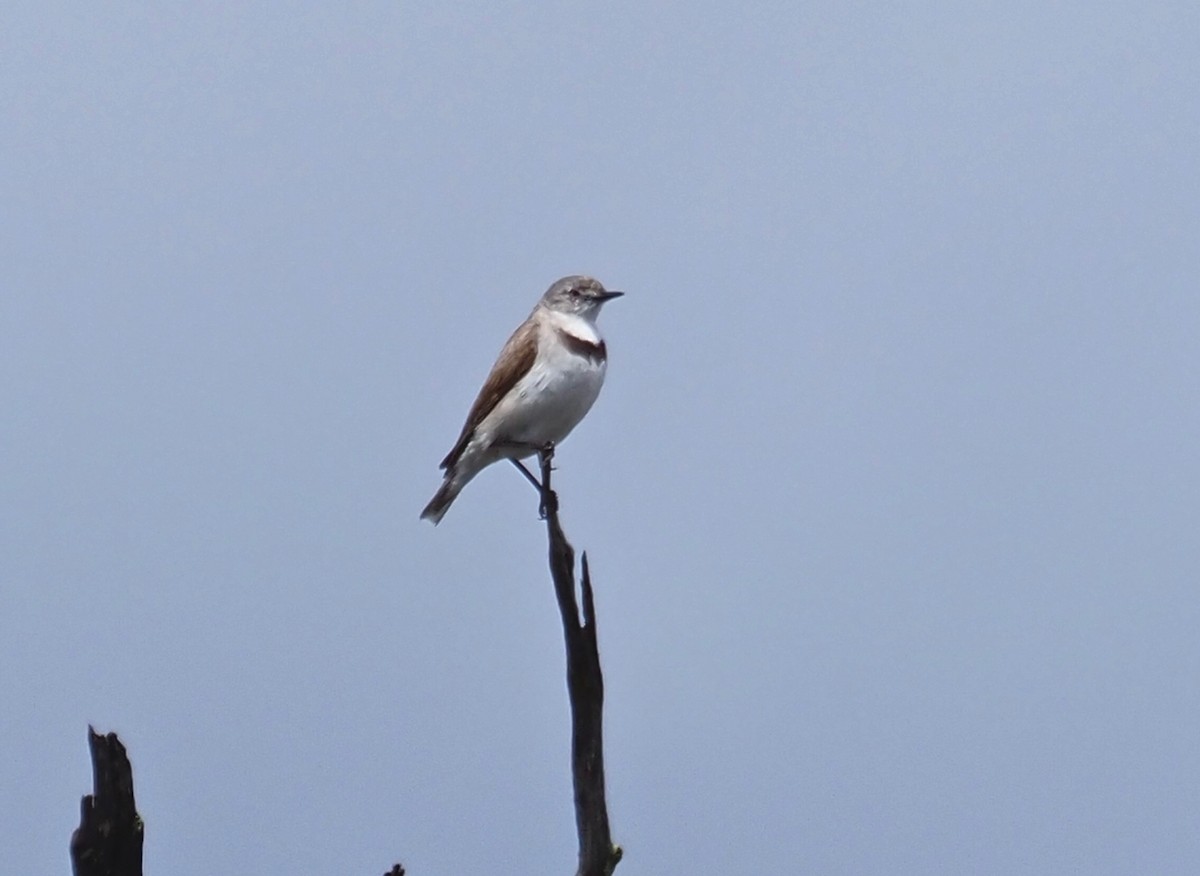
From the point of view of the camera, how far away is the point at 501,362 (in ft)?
42.9

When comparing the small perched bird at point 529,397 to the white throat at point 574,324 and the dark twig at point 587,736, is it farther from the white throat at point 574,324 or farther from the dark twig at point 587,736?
the dark twig at point 587,736

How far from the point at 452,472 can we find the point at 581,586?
568cm

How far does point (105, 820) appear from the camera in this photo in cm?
635

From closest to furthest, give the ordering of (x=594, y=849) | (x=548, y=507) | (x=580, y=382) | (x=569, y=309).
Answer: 1. (x=594, y=849)
2. (x=548, y=507)
3. (x=580, y=382)
4. (x=569, y=309)

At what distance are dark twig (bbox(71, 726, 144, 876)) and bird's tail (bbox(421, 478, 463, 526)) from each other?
22.5 feet

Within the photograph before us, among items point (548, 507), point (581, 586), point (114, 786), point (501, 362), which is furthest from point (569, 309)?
point (114, 786)

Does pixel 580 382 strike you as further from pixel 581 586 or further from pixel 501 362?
pixel 581 586

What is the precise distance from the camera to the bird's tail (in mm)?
13172

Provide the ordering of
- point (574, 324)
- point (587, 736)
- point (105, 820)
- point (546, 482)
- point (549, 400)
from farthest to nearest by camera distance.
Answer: point (574, 324) → point (549, 400) → point (546, 482) → point (587, 736) → point (105, 820)

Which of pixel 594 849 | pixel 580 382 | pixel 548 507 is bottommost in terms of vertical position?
pixel 594 849

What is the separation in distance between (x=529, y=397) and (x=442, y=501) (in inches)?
51.1

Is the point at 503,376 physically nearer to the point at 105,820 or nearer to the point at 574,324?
the point at 574,324

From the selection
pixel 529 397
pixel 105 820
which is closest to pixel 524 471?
pixel 529 397

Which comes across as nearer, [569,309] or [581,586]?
[581,586]
